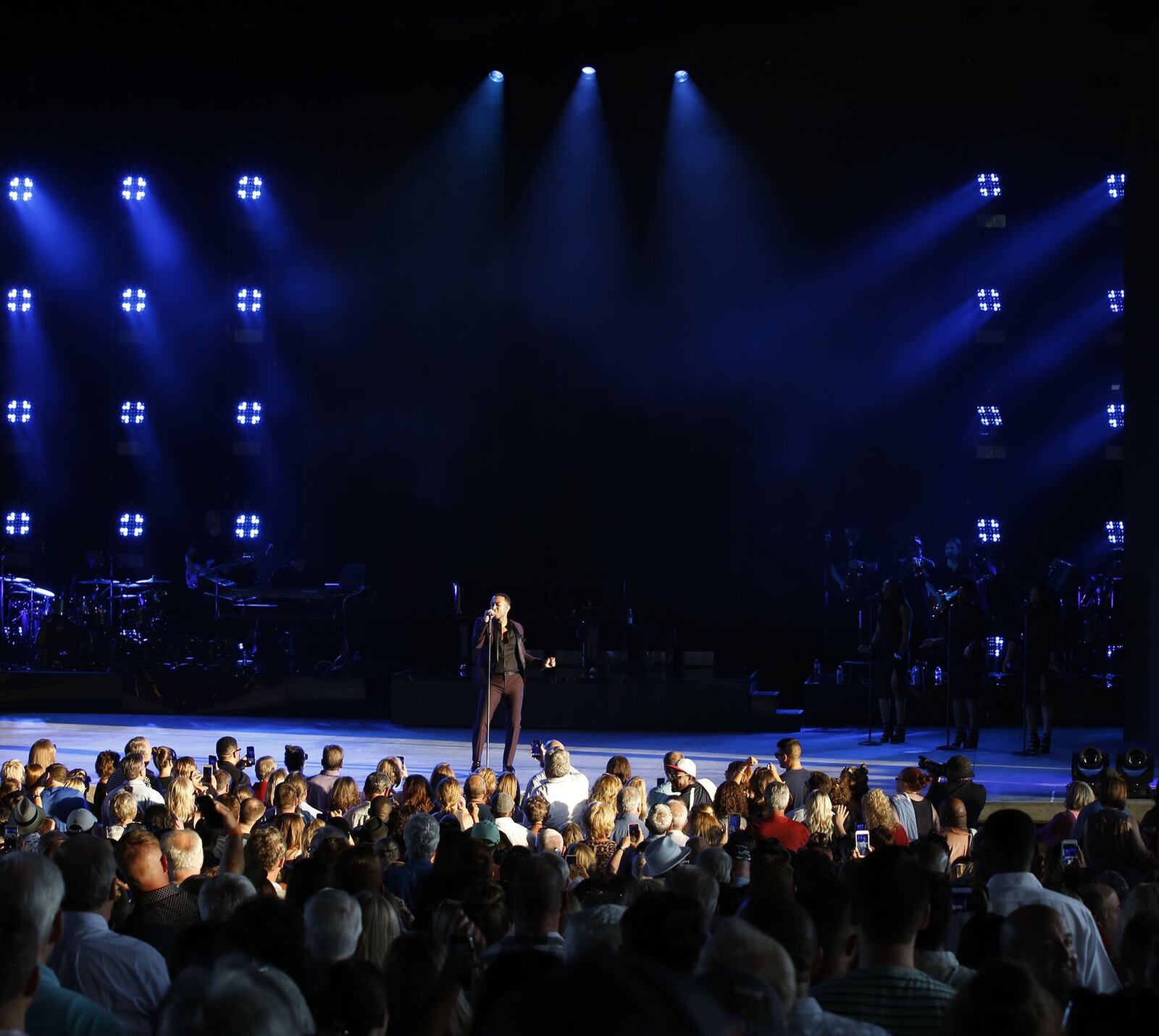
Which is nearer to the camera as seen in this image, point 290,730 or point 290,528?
point 290,730

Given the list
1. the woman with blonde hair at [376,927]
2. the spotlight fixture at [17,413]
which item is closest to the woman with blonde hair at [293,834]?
the woman with blonde hair at [376,927]

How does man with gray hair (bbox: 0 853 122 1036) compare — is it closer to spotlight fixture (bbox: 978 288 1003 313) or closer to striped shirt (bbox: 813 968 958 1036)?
striped shirt (bbox: 813 968 958 1036)

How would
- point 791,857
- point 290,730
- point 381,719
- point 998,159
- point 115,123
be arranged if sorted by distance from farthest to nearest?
point 115,123 < point 998,159 < point 381,719 < point 290,730 < point 791,857

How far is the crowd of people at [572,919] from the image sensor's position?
8.27ft

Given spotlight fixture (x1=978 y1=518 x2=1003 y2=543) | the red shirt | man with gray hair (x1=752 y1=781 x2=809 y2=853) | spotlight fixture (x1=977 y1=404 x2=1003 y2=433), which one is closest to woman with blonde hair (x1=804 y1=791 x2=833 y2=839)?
man with gray hair (x1=752 y1=781 x2=809 y2=853)

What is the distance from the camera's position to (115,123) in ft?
69.5

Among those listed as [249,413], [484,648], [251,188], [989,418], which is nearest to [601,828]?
[484,648]

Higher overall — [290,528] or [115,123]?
[115,123]

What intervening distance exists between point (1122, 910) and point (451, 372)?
16.8 metres

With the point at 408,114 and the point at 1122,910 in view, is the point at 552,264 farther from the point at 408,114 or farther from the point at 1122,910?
the point at 1122,910

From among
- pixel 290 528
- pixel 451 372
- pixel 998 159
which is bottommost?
pixel 290 528

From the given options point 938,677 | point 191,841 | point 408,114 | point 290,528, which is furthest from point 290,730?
point 191,841

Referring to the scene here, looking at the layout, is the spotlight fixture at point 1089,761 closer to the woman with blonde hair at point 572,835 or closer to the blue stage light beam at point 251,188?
the woman with blonde hair at point 572,835

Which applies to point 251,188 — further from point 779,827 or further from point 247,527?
point 779,827
